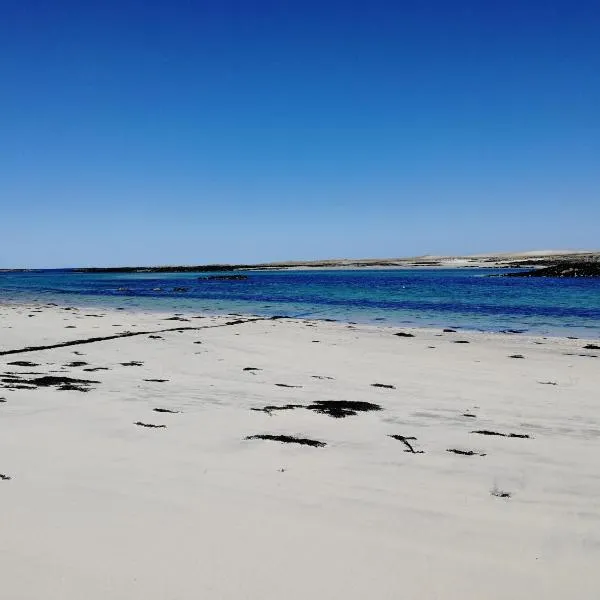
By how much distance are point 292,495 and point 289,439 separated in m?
1.48

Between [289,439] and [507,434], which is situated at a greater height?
[289,439]

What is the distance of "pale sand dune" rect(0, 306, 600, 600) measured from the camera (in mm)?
2984

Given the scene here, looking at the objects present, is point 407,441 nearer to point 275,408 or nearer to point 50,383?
point 275,408

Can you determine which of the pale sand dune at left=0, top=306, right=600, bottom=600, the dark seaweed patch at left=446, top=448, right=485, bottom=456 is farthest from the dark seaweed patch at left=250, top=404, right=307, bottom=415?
the dark seaweed patch at left=446, top=448, right=485, bottom=456

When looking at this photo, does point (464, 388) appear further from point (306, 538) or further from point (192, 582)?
point (192, 582)

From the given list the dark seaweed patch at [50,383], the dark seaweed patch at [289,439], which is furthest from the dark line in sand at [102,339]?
the dark seaweed patch at [289,439]

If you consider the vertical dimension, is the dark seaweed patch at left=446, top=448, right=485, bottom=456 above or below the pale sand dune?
below

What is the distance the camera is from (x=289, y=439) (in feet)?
18.3

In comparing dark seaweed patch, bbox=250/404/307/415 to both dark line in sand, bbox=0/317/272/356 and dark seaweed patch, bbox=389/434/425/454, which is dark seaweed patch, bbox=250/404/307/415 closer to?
dark seaweed patch, bbox=389/434/425/454

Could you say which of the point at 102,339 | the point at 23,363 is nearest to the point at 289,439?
the point at 23,363

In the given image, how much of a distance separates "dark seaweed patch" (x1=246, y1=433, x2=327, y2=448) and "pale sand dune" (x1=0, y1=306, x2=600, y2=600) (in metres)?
0.15

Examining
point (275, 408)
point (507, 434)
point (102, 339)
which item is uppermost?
point (102, 339)

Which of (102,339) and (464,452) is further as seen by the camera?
(102,339)

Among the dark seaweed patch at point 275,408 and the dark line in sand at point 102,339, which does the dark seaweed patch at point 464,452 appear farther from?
the dark line in sand at point 102,339
